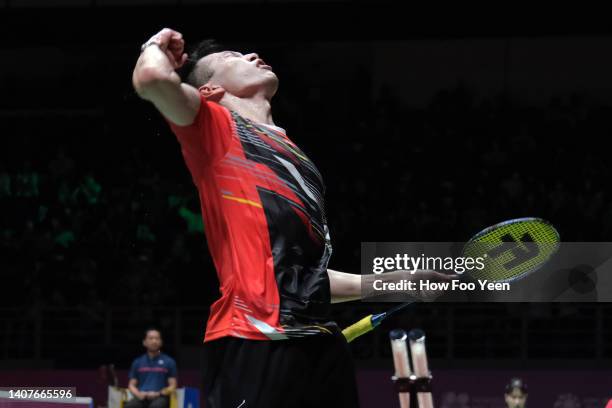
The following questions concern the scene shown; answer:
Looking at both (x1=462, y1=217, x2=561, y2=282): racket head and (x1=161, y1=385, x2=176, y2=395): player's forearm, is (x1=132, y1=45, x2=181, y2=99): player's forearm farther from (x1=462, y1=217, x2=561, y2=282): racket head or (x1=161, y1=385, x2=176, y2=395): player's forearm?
(x1=161, y1=385, x2=176, y2=395): player's forearm

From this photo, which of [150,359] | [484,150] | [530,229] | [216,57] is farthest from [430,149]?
[216,57]

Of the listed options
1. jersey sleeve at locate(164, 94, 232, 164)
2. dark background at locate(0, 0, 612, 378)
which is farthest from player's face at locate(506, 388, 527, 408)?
jersey sleeve at locate(164, 94, 232, 164)

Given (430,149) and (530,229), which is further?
(430,149)

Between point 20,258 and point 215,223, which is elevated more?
point 20,258

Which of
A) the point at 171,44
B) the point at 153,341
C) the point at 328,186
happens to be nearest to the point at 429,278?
the point at 171,44

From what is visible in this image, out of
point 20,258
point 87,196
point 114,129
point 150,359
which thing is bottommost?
point 150,359

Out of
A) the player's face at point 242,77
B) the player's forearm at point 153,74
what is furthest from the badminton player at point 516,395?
the player's forearm at point 153,74

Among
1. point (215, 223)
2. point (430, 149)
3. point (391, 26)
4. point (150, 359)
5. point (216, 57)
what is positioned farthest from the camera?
point (430, 149)

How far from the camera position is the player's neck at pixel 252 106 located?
10.4 feet

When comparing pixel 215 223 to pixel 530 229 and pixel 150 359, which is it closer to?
pixel 530 229

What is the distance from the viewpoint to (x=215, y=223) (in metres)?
2.95

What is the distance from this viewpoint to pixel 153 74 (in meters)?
2.68

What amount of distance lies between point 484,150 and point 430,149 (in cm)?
74

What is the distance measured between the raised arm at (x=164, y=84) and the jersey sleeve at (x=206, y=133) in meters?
0.04
